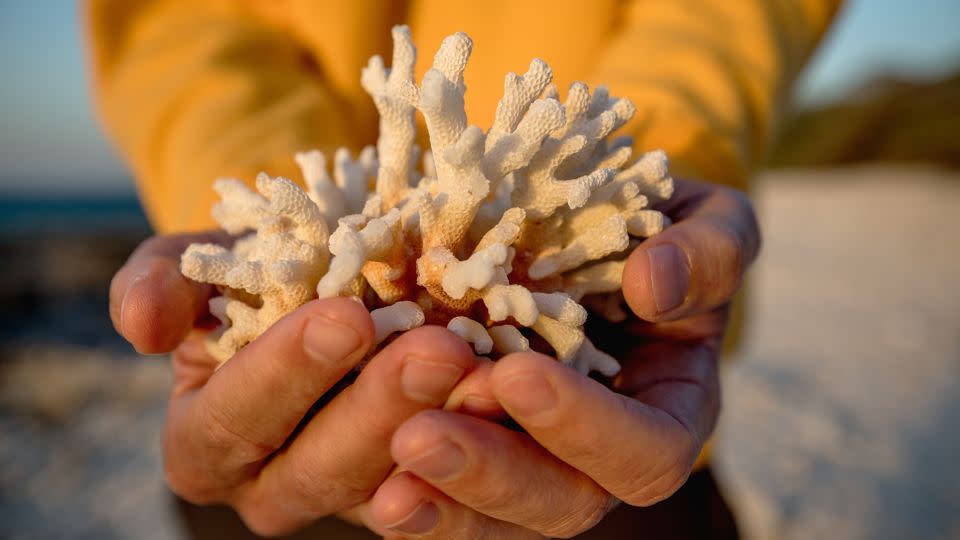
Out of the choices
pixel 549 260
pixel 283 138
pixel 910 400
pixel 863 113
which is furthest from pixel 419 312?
pixel 863 113

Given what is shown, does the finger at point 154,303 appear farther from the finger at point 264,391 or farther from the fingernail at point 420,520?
the fingernail at point 420,520

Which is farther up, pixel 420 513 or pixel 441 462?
pixel 441 462

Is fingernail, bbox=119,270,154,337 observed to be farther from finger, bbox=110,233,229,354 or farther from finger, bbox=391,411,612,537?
finger, bbox=391,411,612,537

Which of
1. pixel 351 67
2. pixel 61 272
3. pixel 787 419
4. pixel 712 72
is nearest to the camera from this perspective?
pixel 712 72

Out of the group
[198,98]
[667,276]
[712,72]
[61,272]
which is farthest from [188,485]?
[61,272]

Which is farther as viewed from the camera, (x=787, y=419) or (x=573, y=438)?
(x=787, y=419)

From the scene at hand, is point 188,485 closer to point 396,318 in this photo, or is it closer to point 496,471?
point 396,318

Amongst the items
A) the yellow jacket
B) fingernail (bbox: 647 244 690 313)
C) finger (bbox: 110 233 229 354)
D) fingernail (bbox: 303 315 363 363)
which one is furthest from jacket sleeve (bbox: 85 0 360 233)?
fingernail (bbox: 647 244 690 313)
